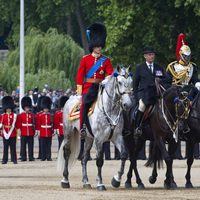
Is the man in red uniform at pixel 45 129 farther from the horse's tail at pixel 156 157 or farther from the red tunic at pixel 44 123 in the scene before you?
the horse's tail at pixel 156 157

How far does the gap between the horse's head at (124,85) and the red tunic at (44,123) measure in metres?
11.4

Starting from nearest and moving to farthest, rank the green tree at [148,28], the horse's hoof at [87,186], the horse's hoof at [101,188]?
1. the horse's hoof at [101,188]
2. the horse's hoof at [87,186]
3. the green tree at [148,28]

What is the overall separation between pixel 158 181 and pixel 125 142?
55.6 inches

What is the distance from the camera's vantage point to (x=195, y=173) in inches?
971

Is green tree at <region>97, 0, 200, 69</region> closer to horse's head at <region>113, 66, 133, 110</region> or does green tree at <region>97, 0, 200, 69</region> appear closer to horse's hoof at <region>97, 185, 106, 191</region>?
horse's head at <region>113, 66, 133, 110</region>

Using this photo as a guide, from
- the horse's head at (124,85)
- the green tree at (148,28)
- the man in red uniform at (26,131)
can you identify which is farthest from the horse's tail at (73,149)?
the green tree at (148,28)

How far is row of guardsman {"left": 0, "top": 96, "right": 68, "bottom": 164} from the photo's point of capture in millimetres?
30094

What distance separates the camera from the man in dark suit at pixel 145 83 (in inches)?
819

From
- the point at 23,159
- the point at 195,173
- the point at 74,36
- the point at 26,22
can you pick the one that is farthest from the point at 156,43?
the point at 74,36

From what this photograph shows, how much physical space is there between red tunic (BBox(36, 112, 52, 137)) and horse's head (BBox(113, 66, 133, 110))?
11408mm

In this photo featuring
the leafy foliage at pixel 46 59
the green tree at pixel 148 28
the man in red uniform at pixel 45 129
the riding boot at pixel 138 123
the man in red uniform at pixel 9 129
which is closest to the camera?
the riding boot at pixel 138 123

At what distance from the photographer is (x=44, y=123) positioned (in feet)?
103

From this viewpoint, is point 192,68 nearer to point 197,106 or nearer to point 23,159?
point 197,106

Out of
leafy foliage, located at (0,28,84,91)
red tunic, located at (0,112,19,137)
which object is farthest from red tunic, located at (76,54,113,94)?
leafy foliage, located at (0,28,84,91)
